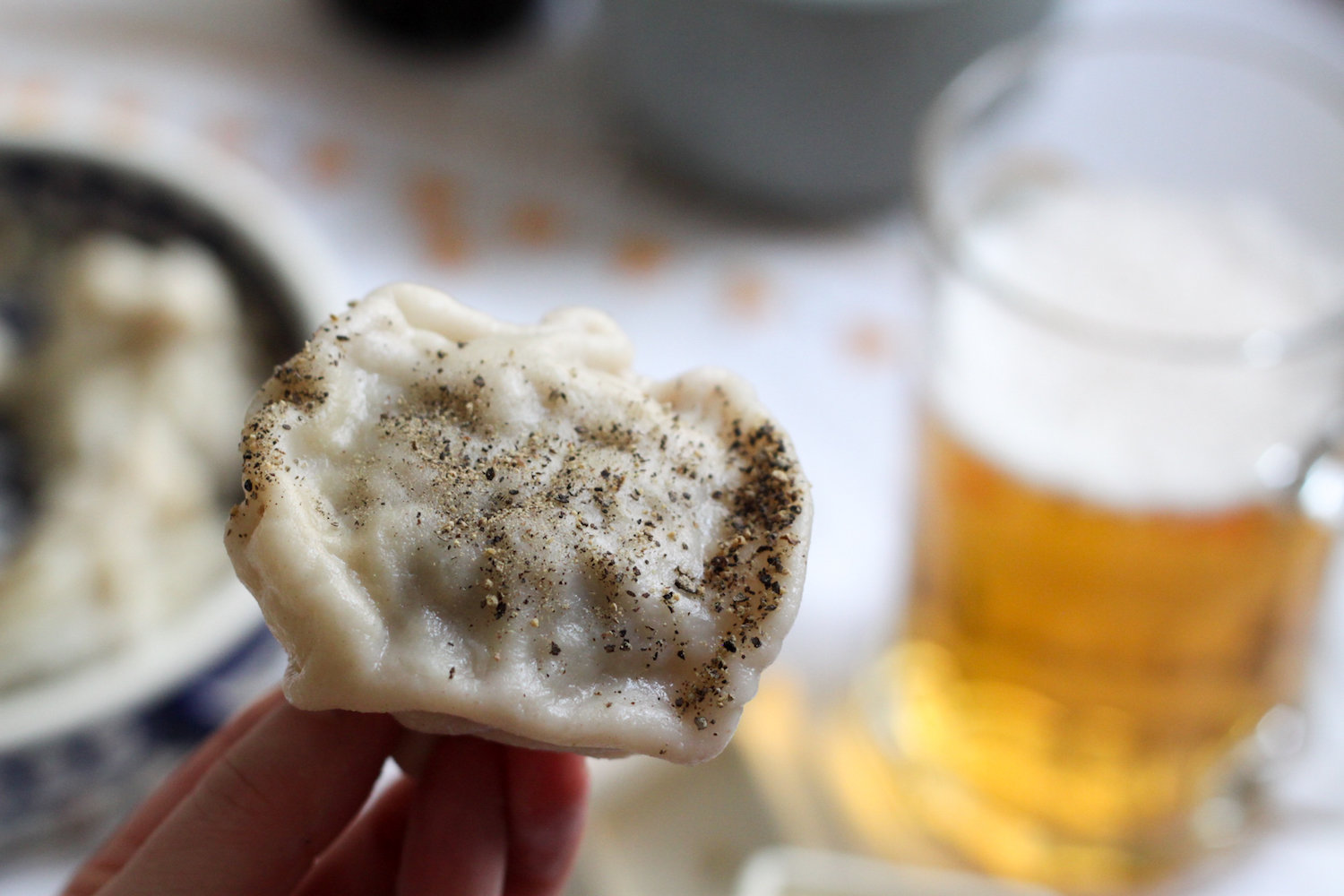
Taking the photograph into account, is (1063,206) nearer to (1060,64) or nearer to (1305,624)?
(1060,64)

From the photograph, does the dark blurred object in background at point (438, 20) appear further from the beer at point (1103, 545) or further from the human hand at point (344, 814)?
the human hand at point (344, 814)

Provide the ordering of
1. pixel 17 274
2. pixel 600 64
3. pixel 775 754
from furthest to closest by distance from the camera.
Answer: pixel 600 64 < pixel 17 274 < pixel 775 754

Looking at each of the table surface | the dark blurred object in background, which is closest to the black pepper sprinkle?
the table surface

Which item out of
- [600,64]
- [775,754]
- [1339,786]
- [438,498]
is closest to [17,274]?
[600,64]

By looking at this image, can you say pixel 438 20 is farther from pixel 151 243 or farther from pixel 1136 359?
pixel 1136 359

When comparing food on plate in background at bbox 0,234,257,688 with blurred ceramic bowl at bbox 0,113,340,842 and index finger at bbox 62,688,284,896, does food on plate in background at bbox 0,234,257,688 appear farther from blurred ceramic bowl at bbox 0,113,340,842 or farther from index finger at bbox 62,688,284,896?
index finger at bbox 62,688,284,896

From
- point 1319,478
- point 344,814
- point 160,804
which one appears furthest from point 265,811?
point 1319,478

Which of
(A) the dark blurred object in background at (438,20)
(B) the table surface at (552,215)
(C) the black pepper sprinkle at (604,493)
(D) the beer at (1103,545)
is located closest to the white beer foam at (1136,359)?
(D) the beer at (1103,545)
